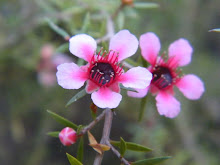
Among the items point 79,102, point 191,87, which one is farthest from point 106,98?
point 79,102

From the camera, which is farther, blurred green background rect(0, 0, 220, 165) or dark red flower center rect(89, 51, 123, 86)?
blurred green background rect(0, 0, 220, 165)

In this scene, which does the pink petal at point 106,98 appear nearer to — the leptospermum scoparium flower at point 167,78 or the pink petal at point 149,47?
the leptospermum scoparium flower at point 167,78

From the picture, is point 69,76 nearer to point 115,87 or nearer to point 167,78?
point 115,87

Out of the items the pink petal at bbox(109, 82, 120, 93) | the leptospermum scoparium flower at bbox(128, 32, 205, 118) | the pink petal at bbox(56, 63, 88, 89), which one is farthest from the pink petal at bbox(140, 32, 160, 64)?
the pink petal at bbox(56, 63, 88, 89)

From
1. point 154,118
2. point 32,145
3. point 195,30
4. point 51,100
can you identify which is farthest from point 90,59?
point 195,30

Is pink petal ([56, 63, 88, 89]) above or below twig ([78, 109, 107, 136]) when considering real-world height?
above

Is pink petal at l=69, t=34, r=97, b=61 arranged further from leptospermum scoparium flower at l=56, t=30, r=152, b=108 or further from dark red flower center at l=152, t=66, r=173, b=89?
dark red flower center at l=152, t=66, r=173, b=89
